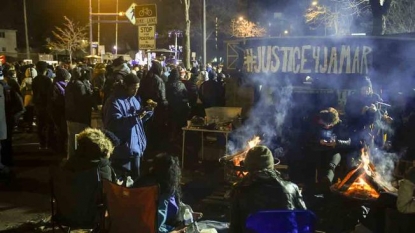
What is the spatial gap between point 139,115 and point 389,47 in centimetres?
473

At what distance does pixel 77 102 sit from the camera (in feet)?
27.7

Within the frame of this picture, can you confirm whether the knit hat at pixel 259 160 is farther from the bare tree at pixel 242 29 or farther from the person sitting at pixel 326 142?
the bare tree at pixel 242 29

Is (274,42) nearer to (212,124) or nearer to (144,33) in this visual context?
(212,124)

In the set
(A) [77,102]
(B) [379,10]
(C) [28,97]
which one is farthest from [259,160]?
(B) [379,10]

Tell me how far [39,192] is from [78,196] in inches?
139

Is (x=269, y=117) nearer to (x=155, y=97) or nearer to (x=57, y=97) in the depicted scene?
(x=155, y=97)

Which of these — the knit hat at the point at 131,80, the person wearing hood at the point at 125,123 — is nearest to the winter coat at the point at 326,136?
the person wearing hood at the point at 125,123

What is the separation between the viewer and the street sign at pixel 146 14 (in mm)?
9766

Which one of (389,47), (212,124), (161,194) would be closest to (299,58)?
(389,47)

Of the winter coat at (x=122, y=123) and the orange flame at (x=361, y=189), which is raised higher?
the winter coat at (x=122, y=123)

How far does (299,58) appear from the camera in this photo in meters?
8.58

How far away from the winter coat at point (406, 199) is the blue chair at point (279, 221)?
3.55ft

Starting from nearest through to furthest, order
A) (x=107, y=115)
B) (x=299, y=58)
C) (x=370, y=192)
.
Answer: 1. (x=370, y=192)
2. (x=107, y=115)
3. (x=299, y=58)

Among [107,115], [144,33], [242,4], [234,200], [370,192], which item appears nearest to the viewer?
[234,200]
